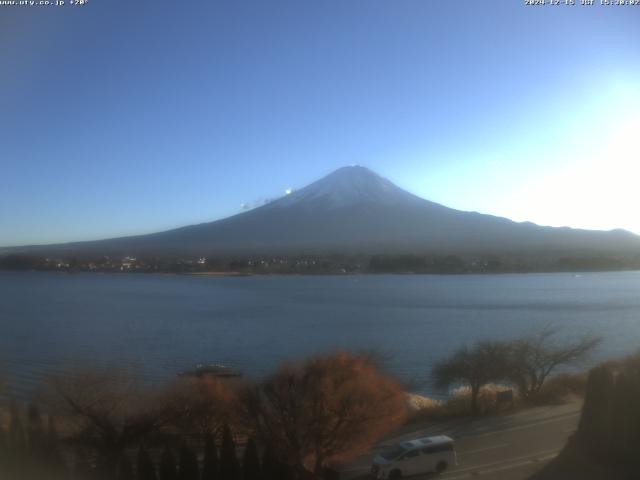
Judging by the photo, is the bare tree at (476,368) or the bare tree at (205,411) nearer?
the bare tree at (205,411)

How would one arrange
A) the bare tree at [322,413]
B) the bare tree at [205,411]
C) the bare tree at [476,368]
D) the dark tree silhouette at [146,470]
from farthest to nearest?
1. the bare tree at [476,368]
2. the bare tree at [205,411]
3. the bare tree at [322,413]
4. the dark tree silhouette at [146,470]

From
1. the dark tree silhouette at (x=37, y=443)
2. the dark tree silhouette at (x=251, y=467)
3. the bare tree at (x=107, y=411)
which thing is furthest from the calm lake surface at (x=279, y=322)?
the dark tree silhouette at (x=251, y=467)

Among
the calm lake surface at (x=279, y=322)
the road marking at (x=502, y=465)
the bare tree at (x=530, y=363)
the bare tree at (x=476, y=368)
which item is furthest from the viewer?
the calm lake surface at (x=279, y=322)

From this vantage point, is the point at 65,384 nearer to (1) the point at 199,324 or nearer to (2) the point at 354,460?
(2) the point at 354,460

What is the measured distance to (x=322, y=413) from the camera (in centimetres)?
346

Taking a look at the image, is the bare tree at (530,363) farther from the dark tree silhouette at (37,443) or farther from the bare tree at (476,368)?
the dark tree silhouette at (37,443)

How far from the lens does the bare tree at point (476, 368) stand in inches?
223

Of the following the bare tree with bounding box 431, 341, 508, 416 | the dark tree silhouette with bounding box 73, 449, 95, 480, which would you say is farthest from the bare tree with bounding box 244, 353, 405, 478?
Result: the bare tree with bounding box 431, 341, 508, 416

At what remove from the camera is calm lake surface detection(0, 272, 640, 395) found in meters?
8.47

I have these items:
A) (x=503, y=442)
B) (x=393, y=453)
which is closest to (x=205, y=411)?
(x=393, y=453)

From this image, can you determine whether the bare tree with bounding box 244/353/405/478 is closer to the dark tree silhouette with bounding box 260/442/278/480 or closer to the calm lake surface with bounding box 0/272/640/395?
the dark tree silhouette with bounding box 260/442/278/480

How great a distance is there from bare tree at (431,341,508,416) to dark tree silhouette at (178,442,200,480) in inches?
124

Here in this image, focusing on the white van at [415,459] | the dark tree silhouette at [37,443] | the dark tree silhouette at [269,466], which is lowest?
the white van at [415,459]

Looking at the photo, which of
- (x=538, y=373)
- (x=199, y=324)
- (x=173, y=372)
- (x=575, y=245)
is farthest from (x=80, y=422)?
(x=575, y=245)
